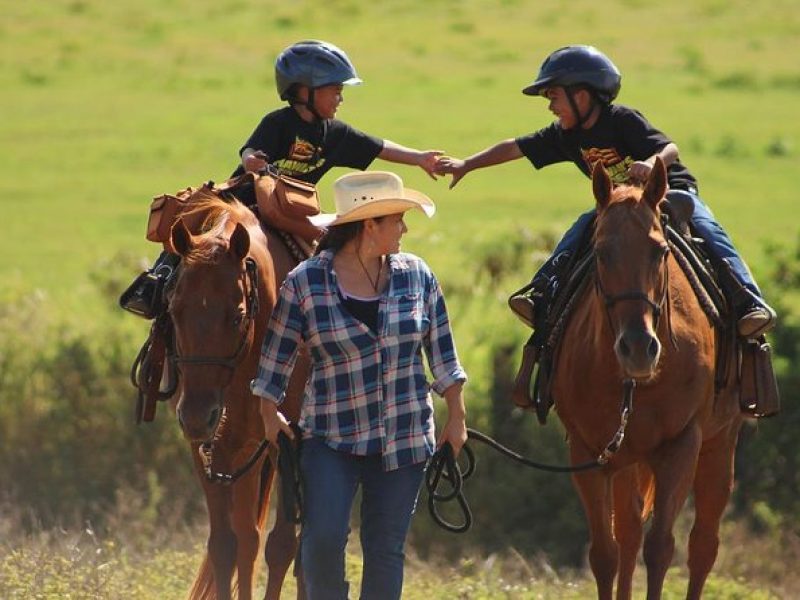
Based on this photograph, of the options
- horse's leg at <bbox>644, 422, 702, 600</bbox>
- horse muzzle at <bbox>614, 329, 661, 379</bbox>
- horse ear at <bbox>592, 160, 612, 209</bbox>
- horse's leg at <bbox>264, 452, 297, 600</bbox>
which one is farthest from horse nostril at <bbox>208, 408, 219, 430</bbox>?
horse's leg at <bbox>644, 422, 702, 600</bbox>

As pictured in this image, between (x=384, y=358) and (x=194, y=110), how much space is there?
99.6 ft

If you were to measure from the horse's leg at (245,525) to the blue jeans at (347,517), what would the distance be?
4.57 feet

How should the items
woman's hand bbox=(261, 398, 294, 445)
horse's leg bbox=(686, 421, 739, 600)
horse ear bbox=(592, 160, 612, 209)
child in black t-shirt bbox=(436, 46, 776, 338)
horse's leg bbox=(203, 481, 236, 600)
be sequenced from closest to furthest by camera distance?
woman's hand bbox=(261, 398, 294, 445) → horse ear bbox=(592, 160, 612, 209) → horse's leg bbox=(203, 481, 236, 600) → child in black t-shirt bbox=(436, 46, 776, 338) → horse's leg bbox=(686, 421, 739, 600)

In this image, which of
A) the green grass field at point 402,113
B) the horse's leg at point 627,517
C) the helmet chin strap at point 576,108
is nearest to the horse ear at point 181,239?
the helmet chin strap at point 576,108

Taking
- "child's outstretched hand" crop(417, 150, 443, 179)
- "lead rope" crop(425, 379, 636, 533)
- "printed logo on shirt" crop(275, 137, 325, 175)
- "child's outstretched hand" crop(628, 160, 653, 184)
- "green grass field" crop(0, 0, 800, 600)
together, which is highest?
"green grass field" crop(0, 0, 800, 600)

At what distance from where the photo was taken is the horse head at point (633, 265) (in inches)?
293

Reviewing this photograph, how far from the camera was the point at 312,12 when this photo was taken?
43.5 metres

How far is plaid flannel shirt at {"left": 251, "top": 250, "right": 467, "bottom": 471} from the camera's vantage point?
6922 mm

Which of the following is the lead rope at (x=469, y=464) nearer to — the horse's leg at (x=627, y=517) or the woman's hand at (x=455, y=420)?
the woman's hand at (x=455, y=420)

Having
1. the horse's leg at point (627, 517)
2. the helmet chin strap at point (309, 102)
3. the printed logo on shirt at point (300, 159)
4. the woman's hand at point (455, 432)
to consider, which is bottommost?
the horse's leg at point (627, 517)

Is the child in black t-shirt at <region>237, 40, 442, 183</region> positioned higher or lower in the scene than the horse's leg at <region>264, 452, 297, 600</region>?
higher

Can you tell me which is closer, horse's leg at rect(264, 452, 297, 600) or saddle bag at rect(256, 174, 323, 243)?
horse's leg at rect(264, 452, 297, 600)

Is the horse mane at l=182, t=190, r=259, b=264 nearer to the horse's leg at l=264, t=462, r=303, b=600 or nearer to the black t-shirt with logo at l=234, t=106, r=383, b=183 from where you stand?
the black t-shirt with logo at l=234, t=106, r=383, b=183

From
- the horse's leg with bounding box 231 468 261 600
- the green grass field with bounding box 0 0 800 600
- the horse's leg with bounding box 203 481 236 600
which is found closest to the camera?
the horse's leg with bounding box 203 481 236 600
